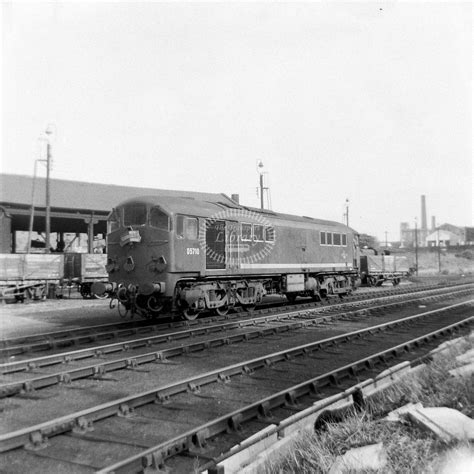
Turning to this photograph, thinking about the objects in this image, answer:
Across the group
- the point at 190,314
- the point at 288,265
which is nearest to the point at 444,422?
the point at 190,314

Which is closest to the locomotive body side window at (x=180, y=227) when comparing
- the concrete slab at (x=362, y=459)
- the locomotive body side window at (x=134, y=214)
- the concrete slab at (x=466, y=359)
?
the locomotive body side window at (x=134, y=214)

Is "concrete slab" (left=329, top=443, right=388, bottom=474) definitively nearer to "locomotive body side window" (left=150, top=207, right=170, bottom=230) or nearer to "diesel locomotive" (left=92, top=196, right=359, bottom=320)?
"diesel locomotive" (left=92, top=196, right=359, bottom=320)

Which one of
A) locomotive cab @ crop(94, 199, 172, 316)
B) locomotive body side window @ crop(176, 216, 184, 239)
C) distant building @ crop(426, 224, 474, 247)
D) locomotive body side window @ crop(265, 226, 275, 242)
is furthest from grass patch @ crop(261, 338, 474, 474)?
distant building @ crop(426, 224, 474, 247)

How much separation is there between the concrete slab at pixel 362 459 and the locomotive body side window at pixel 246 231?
477 inches

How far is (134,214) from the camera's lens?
1436cm

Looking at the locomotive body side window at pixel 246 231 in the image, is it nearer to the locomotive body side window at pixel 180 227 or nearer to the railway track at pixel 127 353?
the railway track at pixel 127 353

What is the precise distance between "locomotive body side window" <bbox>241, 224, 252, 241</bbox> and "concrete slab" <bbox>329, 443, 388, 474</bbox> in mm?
12127

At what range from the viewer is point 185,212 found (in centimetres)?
1416

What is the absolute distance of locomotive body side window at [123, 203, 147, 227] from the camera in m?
14.1

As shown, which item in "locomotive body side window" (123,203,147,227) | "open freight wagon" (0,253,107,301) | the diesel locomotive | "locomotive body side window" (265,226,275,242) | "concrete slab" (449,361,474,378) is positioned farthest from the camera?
"open freight wagon" (0,253,107,301)

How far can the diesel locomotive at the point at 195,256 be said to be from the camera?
44.6 ft

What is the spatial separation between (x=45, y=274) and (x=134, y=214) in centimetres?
1149

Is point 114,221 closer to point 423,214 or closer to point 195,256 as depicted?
point 195,256

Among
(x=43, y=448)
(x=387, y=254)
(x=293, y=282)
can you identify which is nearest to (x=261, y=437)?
(x=43, y=448)
